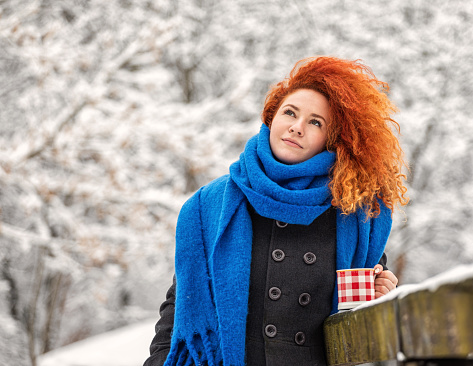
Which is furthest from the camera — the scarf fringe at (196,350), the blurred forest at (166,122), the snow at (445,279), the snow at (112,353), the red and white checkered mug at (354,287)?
the blurred forest at (166,122)

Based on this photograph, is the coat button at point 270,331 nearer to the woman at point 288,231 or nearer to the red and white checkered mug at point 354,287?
the woman at point 288,231

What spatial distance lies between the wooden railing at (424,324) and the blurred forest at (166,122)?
4970 mm

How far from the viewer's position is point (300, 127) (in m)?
1.95

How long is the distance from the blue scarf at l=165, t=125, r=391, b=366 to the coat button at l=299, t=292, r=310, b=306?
0.09 m

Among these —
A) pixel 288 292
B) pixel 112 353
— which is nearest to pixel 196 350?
pixel 288 292

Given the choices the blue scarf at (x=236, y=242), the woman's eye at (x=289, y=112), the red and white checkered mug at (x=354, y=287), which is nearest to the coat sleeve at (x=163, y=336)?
the blue scarf at (x=236, y=242)

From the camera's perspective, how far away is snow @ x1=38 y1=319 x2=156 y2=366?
10.1 feet

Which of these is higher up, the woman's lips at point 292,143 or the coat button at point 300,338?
the woman's lips at point 292,143

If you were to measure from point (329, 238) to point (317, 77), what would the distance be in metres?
0.58

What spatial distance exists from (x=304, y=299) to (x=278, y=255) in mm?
158

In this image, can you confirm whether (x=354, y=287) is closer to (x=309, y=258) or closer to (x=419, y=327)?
(x=309, y=258)

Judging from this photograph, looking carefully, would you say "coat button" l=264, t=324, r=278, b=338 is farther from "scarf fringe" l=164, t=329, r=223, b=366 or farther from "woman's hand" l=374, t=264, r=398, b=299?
"woman's hand" l=374, t=264, r=398, b=299

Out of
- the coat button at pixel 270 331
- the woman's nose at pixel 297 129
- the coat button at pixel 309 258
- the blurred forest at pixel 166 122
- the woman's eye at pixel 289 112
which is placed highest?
the blurred forest at pixel 166 122

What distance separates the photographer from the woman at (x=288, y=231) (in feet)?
Result: 5.85
